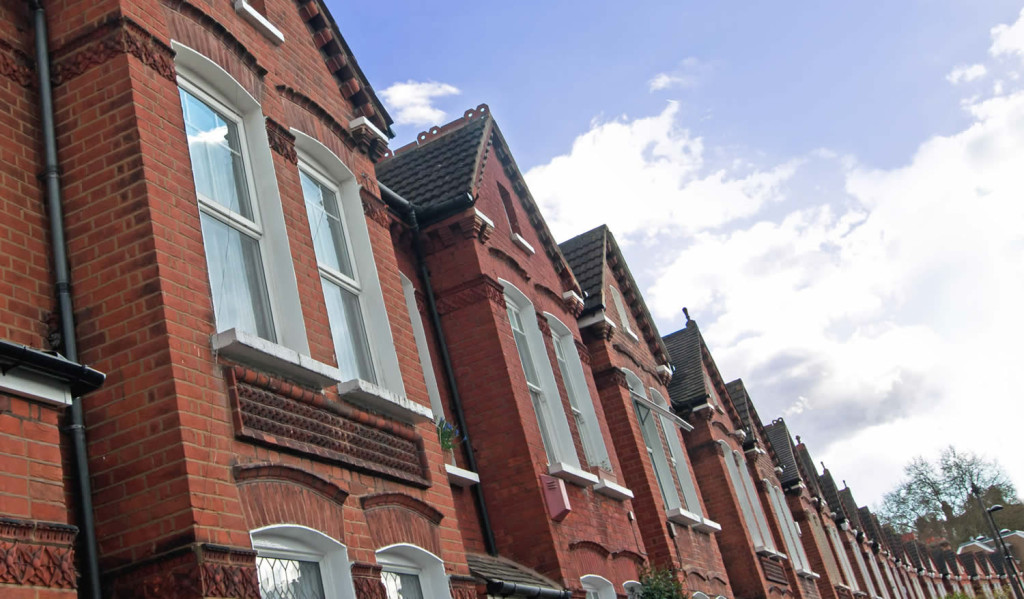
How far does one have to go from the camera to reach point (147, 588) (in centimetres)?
522

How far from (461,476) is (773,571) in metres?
13.4

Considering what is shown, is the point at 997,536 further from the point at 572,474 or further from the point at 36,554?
the point at 36,554

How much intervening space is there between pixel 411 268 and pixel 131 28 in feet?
20.0

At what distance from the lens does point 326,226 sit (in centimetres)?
904

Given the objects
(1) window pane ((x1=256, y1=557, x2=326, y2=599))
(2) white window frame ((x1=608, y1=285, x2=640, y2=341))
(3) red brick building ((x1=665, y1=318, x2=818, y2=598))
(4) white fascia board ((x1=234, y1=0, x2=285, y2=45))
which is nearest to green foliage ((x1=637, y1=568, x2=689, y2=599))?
(2) white window frame ((x1=608, y1=285, x2=640, y2=341))

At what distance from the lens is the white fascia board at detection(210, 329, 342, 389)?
20.1 feet

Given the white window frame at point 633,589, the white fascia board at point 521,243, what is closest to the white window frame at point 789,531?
the white window frame at point 633,589

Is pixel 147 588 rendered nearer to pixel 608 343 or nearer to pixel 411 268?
pixel 411 268

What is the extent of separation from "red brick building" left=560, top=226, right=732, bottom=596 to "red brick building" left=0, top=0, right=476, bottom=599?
24.4ft

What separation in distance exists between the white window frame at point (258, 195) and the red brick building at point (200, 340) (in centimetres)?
2

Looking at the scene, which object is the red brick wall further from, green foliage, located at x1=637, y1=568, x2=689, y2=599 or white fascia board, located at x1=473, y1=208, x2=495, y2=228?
white fascia board, located at x1=473, y1=208, x2=495, y2=228

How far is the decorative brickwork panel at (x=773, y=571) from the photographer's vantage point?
2111cm

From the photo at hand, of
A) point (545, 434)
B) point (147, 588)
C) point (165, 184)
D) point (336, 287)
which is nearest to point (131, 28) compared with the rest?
point (165, 184)

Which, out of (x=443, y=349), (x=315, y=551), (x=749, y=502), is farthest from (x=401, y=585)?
(x=749, y=502)
